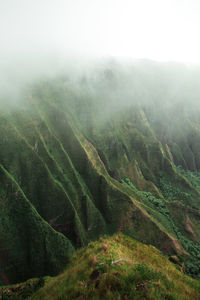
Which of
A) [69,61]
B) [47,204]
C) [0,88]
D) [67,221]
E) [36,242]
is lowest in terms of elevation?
[67,221]

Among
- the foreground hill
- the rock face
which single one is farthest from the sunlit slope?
the rock face

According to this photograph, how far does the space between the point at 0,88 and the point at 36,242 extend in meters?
71.5

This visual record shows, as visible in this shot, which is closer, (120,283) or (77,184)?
(120,283)

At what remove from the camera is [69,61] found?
142 meters

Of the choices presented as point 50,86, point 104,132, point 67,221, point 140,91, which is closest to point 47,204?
point 67,221

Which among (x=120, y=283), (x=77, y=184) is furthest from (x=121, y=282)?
(x=77, y=184)

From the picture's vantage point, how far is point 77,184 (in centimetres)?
6556

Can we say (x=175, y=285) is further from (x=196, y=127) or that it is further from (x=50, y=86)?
(x=196, y=127)

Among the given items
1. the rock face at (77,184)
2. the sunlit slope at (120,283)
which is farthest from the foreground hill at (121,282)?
the rock face at (77,184)

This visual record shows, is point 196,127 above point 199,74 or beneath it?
beneath

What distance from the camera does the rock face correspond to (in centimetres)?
4909

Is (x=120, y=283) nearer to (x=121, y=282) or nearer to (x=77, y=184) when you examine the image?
(x=121, y=282)

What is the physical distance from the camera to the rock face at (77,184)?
49.1 m

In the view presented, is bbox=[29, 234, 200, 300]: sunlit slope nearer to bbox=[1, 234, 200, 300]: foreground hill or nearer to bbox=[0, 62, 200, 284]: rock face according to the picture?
bbox=[1, 234, 200, 300]: foreground hill
